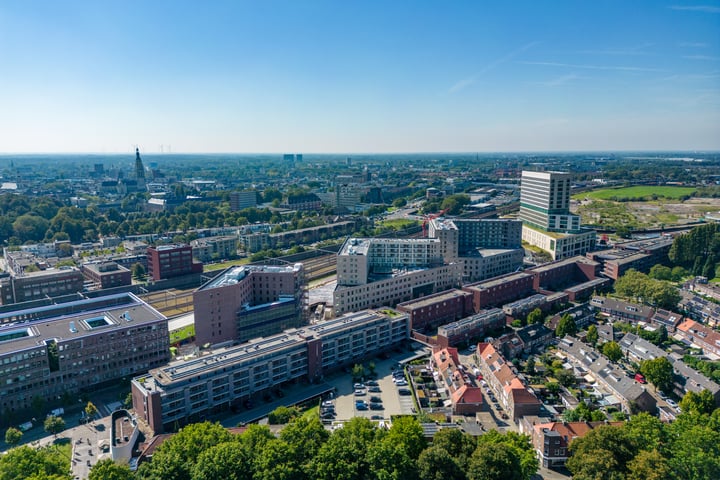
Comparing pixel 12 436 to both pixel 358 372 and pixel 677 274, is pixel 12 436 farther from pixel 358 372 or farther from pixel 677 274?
pixel 677 274

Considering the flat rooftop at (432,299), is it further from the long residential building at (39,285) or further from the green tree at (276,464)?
the long residential building at (39,285)

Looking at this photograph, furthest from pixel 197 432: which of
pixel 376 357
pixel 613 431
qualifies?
pixel 613 431

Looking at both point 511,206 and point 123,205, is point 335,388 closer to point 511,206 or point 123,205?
point 511,206

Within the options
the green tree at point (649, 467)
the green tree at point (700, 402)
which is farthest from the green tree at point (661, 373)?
the green tree at point (649, 467)

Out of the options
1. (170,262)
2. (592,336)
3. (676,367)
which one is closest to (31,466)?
(592,336)

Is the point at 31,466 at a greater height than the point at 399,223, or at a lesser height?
lesser

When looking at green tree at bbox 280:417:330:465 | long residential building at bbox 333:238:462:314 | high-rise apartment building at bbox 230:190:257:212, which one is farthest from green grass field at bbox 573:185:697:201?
green tree at bbox 280:417:330:465

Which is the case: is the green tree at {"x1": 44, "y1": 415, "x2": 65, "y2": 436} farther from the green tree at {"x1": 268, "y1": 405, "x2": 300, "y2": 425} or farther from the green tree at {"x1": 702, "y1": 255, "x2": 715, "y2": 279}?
the green tree at {"x1": 702, "y1": 255, "x2": 715, "y2": 279}
